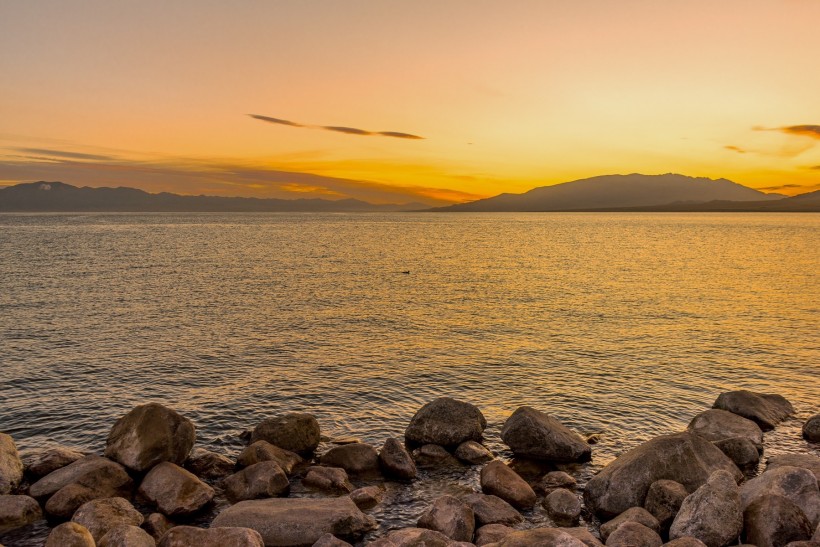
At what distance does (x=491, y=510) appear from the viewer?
56.7 ft

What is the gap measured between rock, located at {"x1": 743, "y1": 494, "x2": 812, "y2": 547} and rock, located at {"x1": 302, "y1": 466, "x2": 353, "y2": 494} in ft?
37.9

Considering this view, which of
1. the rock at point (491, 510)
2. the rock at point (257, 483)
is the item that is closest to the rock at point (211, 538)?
the rock at point (257, 483)

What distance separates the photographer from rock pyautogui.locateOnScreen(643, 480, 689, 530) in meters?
16.5

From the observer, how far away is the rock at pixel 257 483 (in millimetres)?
18641

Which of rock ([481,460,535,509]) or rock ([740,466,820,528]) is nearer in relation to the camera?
rock ([740,466,820,528])

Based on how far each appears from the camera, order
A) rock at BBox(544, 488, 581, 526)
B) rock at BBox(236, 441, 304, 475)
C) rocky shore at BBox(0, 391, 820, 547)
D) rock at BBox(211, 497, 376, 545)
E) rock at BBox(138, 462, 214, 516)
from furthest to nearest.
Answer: rock at BBox(236, 441, 304, 475) → rock at BBox(544, 488, 581, 526) → rock at BBox(138, 462, 214, 516) → rock at BBox(211, 497, 376, 545) → rocky shore at BBox(0, 391, 820, 547)

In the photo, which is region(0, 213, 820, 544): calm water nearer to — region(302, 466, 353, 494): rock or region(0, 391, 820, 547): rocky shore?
region(0, 391, 820, 547): rocky shore

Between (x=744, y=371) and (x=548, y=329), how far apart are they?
548 inches

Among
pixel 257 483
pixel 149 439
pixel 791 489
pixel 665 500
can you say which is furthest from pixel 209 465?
pixel 791 489

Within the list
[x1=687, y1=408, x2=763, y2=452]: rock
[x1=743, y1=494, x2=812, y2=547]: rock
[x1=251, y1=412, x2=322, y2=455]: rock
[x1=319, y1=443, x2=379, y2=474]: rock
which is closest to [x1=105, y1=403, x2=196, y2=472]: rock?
[x1=251, y1=412, x2=322, y2=455]: rock

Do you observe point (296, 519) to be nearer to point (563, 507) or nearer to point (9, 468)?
point (563, 507)

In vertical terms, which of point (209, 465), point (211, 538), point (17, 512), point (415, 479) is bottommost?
point (415, 479)

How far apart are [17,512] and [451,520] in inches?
482

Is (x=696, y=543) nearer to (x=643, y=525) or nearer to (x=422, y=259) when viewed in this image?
(x=643, y=525)
